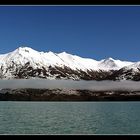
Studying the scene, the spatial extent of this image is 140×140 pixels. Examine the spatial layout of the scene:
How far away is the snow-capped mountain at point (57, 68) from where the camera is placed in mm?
117050

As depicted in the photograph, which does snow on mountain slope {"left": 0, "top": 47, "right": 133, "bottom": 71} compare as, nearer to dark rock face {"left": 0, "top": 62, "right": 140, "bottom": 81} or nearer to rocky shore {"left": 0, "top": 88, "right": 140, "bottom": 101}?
dark rock face {"left": 0, "top": 62, "right": 140, "bottom": 81}

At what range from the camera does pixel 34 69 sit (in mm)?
124000

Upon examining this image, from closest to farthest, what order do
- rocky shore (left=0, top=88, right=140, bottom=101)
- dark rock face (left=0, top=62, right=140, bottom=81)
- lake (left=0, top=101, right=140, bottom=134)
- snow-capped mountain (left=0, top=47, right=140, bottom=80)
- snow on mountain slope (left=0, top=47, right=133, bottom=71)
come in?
lake (left=0, top=101, right=140, bottom=134) → rocky shore (left=0, top=88, right=140, bottom=101) → dark rock face (left=0, top=62, right=140, bottom=81) → snow-capped mountain (left=0, top=47, right=140, bottom=80) → snow on mountain slope (left=0, top=47, right=133, bottom=71)

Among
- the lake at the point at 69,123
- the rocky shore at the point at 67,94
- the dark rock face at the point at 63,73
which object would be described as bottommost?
the rocky shore at the point at 67,94

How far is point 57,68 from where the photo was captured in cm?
13038

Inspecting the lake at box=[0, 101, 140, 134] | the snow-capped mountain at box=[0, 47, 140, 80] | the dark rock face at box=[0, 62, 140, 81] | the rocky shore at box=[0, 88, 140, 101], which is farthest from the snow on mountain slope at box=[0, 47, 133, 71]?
the lake at box=[0, 101, 140, 134]

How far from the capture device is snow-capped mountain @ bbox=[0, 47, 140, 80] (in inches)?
4608

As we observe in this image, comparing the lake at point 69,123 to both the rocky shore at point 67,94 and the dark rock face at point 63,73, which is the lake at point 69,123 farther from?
the dark rock face at point 63,73

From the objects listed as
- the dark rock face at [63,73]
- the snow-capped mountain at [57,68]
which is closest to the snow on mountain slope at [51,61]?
the snow-capped mountain at [57,68]
